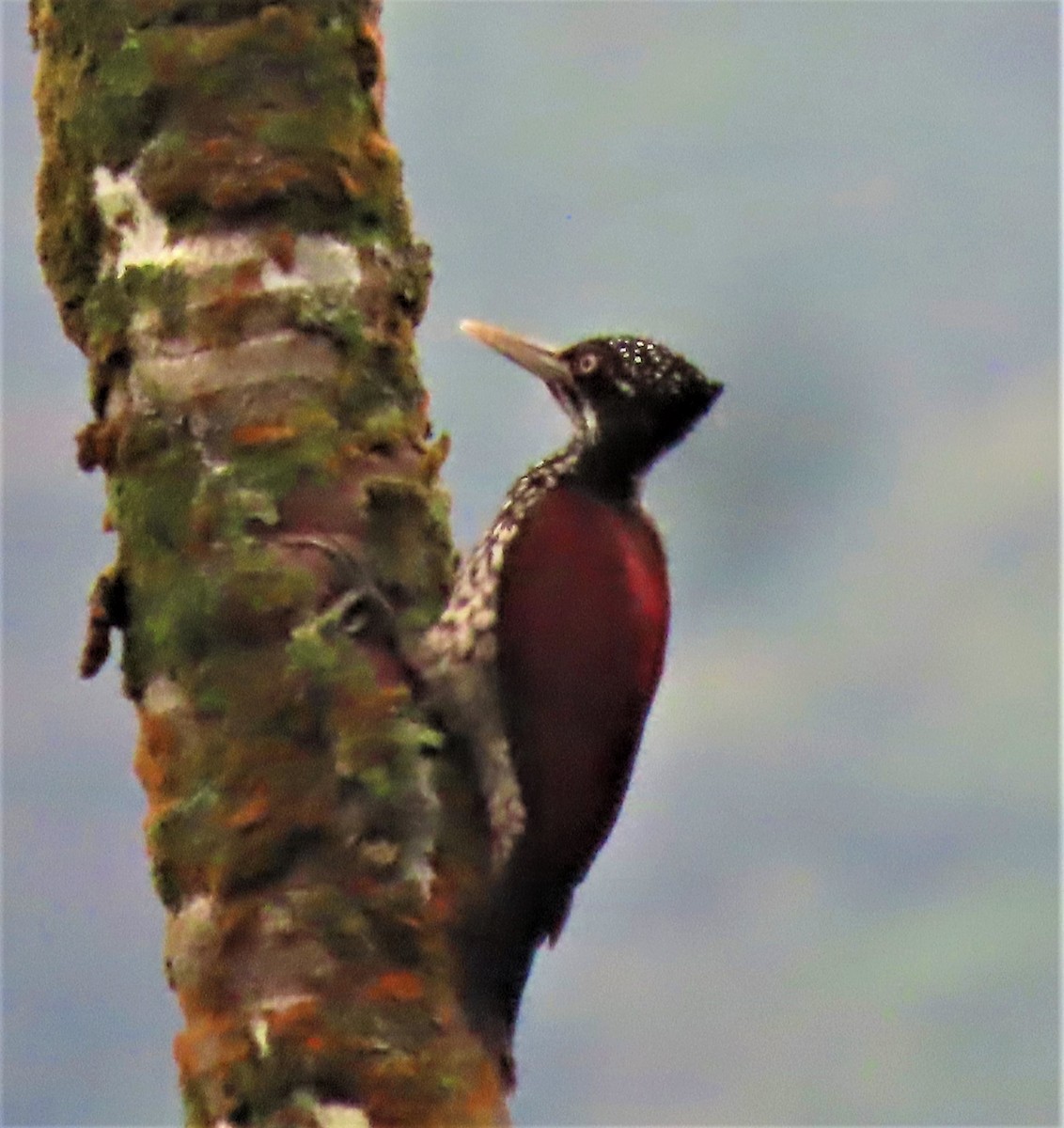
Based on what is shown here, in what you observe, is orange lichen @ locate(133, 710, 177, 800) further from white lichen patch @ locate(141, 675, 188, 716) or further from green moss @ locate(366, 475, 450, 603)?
green moss @ locate(366, 475, 450, 603)

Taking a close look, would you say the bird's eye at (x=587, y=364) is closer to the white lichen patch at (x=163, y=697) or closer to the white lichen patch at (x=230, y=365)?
the white lichen patch at (x=230, y=365)

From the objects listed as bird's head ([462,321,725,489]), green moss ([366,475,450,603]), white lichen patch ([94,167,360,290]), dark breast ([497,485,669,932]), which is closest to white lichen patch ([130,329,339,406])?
white lichen patch ([94,167,360,290])

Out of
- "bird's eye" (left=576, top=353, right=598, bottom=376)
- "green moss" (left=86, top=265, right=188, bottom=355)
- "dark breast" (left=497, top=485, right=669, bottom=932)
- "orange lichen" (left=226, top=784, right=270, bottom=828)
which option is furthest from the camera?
"bird's eye" (left=576, top=353, right=598, bottom=376)

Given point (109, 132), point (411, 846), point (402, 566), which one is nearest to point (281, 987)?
point (411, 846)

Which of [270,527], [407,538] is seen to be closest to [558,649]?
[407,538]

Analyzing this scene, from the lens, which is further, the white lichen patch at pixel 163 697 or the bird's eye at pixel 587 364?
the bird's eye at pixel 587 364

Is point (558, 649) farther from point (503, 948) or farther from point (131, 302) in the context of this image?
point (131, 302)

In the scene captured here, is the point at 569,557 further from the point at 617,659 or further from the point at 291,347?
the point at 291,347

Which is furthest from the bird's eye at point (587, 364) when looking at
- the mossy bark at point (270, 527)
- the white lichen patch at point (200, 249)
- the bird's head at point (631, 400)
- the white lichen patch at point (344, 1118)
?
the white lichen patch at point (344, 1118)
